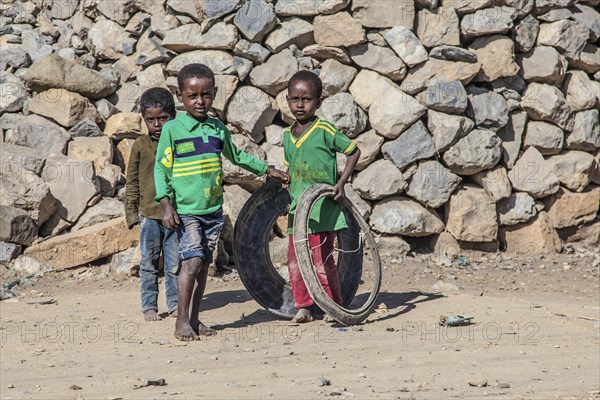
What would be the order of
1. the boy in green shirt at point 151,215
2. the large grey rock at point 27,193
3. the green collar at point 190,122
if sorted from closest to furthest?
1. the green collar at point 190,122
2. the boy in green shirt at point 151,215
3. the large grey rock at point 27,193

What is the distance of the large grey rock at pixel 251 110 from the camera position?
848cm

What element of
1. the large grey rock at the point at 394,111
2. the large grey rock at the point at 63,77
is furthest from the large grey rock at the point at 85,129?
the large grey rock at the point at 394,111

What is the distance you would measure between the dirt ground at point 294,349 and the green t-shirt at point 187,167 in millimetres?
885

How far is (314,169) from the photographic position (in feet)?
19.6

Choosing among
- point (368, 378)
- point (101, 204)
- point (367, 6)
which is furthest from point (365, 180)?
point (368, 378)

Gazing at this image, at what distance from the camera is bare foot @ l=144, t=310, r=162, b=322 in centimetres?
600

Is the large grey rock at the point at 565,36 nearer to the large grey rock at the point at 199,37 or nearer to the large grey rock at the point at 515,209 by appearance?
the large grey rock at the point at 515,209

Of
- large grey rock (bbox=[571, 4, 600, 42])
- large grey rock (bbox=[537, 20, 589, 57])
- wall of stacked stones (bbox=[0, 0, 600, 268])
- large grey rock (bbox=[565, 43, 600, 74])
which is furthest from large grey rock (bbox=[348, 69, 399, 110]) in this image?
large grey rock (bbox=[571, 4, 600, 42])

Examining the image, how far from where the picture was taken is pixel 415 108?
859cm

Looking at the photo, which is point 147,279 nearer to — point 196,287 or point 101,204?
point 196,287

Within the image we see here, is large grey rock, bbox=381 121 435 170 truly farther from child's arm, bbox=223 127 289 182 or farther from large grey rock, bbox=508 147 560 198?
child's arm, bbox=223 127 289 182

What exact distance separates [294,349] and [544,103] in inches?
201

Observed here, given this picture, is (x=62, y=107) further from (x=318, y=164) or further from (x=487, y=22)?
(x=487, y=22)

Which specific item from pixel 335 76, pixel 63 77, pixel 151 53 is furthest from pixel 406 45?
pixel 63 77
